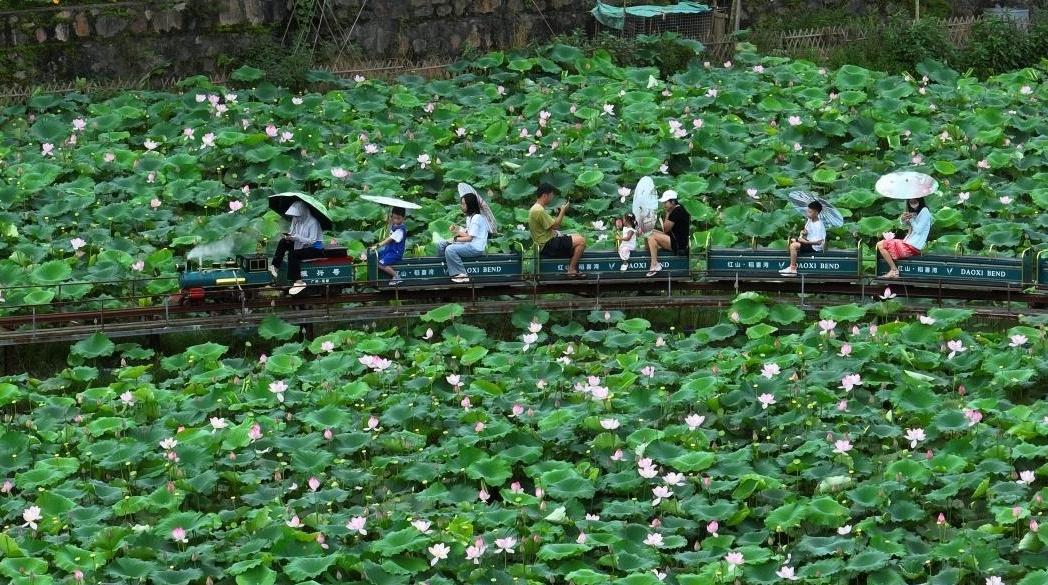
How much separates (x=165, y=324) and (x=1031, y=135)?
11.4 m

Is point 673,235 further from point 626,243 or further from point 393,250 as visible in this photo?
point 393,250

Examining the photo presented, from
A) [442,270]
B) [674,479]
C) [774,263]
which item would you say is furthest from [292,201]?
[674,479]

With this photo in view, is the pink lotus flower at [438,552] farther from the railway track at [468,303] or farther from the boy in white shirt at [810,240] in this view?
the boy in white shirt at [810,240]

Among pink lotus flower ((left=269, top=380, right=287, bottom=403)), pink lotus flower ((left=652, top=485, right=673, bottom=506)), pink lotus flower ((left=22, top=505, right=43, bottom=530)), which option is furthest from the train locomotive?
pink lotus flower ((left=652, top=485, right=673, bottom=506))

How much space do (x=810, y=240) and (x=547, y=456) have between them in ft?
15.8

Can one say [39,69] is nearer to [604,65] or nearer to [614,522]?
[604,65]

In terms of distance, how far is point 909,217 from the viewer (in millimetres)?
23125

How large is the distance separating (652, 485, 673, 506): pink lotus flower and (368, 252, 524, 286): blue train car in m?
5.11

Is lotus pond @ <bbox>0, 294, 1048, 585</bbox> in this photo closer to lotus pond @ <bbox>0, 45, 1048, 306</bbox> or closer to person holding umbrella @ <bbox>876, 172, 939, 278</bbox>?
person holding umbrella @ <bbox>876, 172, 939, 278</bbox>

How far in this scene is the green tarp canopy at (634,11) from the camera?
31.9m

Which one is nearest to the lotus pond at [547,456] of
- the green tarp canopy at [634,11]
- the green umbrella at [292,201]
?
the green umbrella at [292,201]

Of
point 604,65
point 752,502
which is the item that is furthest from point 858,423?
point 604,65

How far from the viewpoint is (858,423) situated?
19.7 metres

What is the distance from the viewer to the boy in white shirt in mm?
22953
